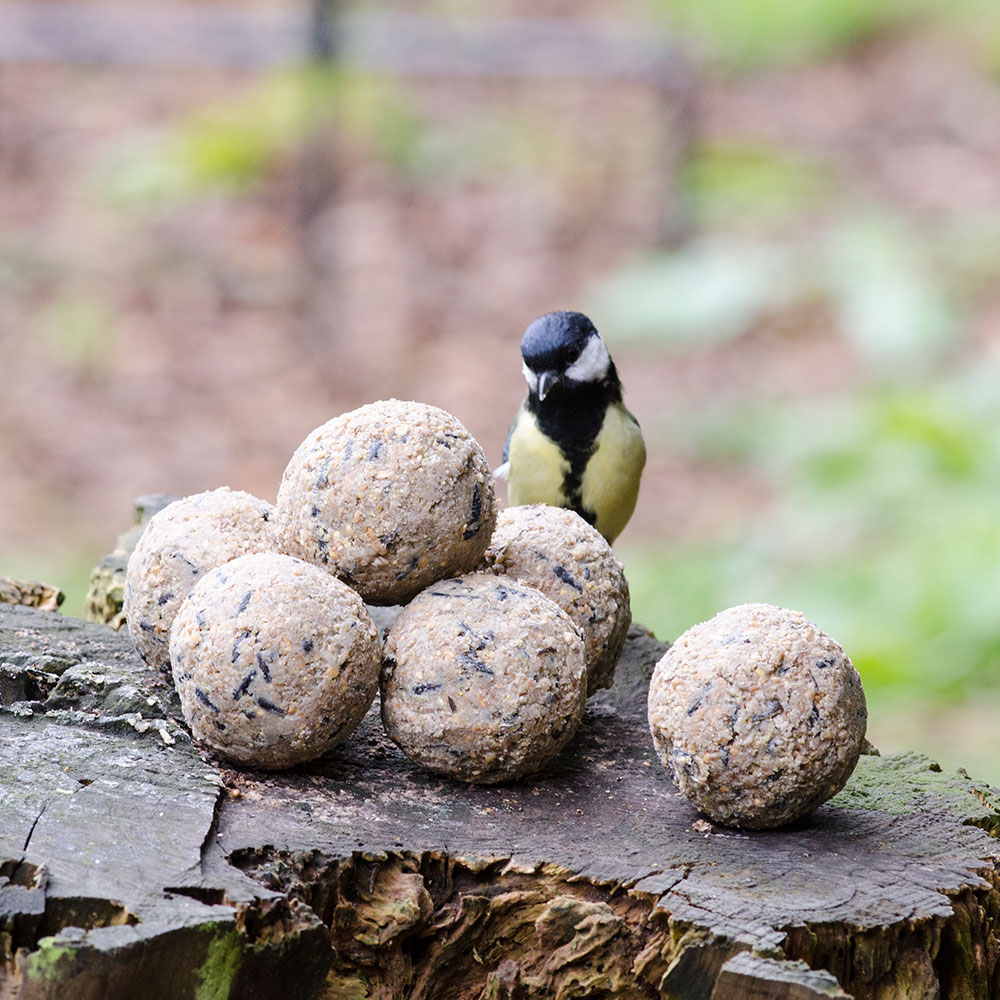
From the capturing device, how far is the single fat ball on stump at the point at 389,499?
2316 millimetres

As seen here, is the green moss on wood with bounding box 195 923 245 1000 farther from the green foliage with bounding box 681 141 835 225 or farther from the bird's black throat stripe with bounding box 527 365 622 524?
the green foliage with bounding box 681 141 835 225

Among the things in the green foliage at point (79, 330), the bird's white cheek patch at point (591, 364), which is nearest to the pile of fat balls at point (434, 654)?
the bird's white cheek patch at point (591, 364)

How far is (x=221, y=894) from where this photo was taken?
1838 mm

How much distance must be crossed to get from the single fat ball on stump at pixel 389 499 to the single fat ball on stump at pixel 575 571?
0.17 metres

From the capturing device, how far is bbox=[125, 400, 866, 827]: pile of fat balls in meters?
2.18

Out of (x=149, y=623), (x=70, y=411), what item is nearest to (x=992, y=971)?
(x=149, y=623)

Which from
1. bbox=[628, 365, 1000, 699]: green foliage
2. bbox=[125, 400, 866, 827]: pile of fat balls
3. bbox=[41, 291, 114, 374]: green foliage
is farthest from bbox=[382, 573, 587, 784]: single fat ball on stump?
bbox=[41, 291, 114, 374]: green foliage

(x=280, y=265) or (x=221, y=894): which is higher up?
(x=280, y=265)

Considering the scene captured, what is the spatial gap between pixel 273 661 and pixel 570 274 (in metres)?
6.64

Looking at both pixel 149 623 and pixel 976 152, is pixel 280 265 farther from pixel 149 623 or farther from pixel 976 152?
pixel 149 623

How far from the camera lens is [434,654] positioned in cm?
226

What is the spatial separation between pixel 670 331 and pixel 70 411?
3.39 meters

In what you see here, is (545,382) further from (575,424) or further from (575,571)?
(575,571)

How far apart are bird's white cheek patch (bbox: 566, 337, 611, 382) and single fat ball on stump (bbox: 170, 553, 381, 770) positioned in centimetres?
110
